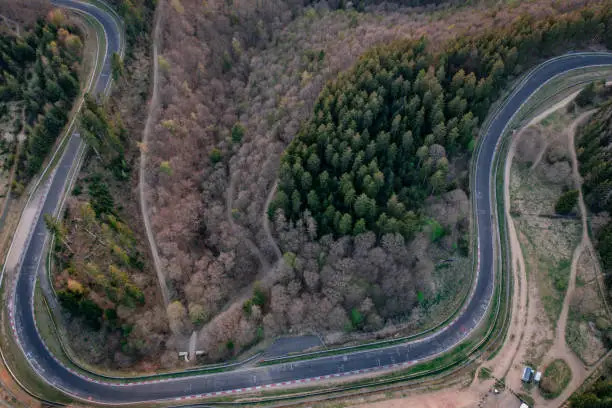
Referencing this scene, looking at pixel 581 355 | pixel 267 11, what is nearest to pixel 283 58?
pixel 267 11

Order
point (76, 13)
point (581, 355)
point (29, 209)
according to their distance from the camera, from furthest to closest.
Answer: point (76, 13) < point (29, 209) < point (581, 355)

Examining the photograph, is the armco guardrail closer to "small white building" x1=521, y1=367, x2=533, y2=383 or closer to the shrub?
"small white building" x1=521, y1=367, x2=533, y2=383

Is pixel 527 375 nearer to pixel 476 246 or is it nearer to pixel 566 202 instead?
pixel 476 246

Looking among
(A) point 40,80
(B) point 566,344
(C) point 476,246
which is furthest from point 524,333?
(A) point 40,80

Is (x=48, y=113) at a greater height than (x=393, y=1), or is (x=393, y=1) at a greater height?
(x=393, y=1)

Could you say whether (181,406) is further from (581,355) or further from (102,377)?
(581,355)

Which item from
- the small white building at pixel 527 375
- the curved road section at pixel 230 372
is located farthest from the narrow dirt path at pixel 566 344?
the curved road section at pixel 230 372

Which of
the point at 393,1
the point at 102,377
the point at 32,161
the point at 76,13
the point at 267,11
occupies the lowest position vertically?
the point at 102,377
